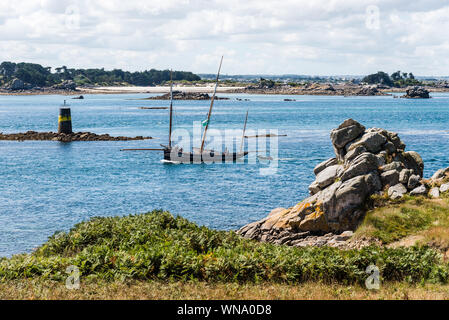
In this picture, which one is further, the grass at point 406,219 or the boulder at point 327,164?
the boulder at point 327,164

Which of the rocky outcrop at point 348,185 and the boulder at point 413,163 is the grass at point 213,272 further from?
the boulder at point 413,163

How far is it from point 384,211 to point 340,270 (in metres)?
9.53

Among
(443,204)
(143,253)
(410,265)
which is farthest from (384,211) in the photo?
(143,253)

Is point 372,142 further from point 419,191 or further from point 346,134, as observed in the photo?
point 419,191

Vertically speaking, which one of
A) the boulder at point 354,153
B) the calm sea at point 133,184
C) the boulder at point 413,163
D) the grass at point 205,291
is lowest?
the calm sea at point 133,184

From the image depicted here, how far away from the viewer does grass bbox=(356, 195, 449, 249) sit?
835 inches

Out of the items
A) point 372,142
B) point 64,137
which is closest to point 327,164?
point 372,142

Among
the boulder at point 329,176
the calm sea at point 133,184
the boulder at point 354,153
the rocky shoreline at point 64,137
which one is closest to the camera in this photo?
the boulder at point 354,153

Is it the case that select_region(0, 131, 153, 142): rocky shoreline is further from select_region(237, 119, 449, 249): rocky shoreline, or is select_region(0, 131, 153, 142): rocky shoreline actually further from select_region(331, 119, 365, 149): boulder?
select_region(237, 119, 449, 249): rocky shoreline

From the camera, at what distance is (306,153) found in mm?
65938

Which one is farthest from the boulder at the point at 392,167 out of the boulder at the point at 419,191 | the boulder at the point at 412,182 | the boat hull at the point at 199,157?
the boat hull at the point at 199,157

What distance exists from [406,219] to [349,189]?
9.97 feet

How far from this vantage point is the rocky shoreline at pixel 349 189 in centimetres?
2388

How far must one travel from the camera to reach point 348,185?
24.3 metres
